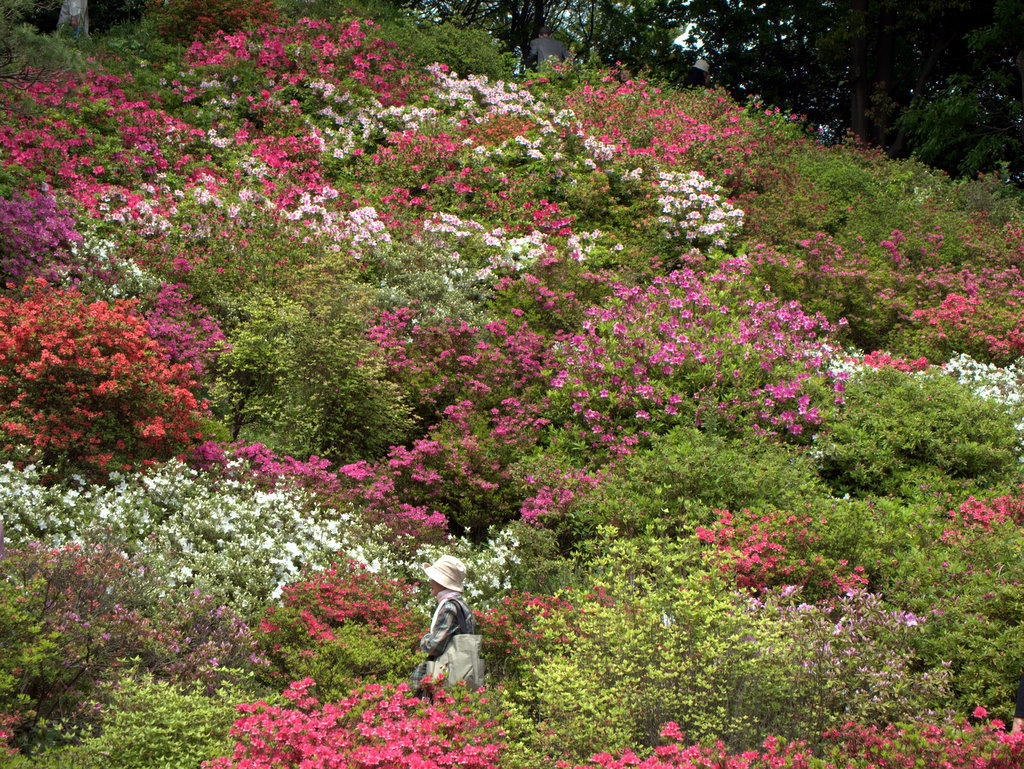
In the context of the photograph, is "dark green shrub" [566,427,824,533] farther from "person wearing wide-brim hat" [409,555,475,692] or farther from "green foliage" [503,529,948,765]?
"person wearing wide-brim hat" [409,555,475,692]

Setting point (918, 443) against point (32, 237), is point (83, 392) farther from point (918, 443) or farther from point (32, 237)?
point (918, 443)

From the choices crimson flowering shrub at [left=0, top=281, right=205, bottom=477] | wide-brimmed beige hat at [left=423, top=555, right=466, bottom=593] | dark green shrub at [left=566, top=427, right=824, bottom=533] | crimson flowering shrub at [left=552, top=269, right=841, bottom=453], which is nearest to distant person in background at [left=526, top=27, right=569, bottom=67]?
crimson flowering shrub at [left=552, top=269, right=841, bottom=453]

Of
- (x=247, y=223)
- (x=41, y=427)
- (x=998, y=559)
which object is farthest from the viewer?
(x=247, y=223)

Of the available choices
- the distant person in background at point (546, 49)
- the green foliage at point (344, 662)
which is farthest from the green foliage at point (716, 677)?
the distant person in background at point (546, 49)

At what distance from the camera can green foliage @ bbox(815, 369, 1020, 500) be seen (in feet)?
25.5

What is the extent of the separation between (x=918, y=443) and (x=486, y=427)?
13.3 feet

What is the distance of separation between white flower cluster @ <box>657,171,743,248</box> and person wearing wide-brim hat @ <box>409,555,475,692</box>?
8816 millimetres

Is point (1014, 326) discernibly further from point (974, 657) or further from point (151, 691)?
point (151, 691)

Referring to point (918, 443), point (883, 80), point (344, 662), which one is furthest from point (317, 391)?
point (883, 80)

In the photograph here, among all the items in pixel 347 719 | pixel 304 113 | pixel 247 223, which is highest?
pixel 304 113

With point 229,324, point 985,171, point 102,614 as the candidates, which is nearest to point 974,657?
point 102,614

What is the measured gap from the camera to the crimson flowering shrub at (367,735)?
3.80 metres

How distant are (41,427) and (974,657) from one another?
6565 millimetres

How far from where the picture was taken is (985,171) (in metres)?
18.9
